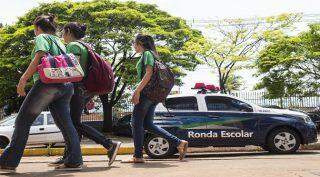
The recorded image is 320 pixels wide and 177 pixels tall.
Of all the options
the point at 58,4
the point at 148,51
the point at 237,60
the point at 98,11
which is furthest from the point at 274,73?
the point at 148,51

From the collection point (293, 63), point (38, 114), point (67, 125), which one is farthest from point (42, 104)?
point (293, 63)

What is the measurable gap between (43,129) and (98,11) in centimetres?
1171

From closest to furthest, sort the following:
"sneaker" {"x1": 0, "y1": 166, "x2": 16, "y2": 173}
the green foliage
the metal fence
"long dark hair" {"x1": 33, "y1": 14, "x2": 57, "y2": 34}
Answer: "sneaker" {"x1": 0, "y1": 166, "x2": 16, "y2": 173} < "long dark hair" {"x1": 33, "y1": 14, "x2": 57, "y2": 34} < the green foliage < the metal fence

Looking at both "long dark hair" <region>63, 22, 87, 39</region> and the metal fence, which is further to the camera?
the metal fence

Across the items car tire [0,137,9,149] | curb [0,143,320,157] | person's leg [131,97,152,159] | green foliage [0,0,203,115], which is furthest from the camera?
green foliage [0,0,203,115]

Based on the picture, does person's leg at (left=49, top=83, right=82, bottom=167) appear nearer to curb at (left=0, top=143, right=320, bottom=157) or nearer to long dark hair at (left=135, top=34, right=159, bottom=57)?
long dark hair at (left=135, top=34, right=159, bottom=57)

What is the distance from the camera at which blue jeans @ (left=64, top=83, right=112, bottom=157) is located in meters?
5.88

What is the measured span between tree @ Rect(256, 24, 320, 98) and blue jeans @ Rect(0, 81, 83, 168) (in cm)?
2459

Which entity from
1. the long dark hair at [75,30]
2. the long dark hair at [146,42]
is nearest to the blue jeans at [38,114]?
the long dark hair at [75,30]

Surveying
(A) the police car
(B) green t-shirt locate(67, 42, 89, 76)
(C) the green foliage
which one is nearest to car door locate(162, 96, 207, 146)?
(A) the police car

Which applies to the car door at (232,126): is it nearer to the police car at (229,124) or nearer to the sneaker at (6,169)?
the police car at (229,124)

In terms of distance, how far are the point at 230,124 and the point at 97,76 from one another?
17.5 feet

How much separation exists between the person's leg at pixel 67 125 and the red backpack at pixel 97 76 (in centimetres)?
44

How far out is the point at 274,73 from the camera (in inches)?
1208
